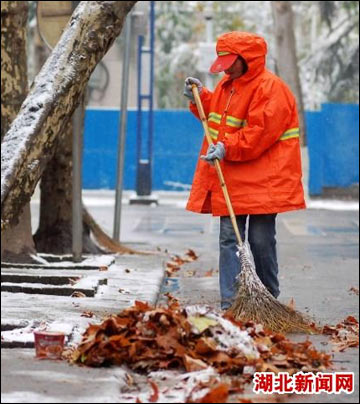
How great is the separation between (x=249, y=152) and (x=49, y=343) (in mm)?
2609

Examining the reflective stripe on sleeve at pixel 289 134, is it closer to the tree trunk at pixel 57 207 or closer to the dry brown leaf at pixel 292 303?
the dry brown leaf at pixel 292 303

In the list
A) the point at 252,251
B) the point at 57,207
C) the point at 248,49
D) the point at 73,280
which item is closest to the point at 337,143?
the point at 57,207

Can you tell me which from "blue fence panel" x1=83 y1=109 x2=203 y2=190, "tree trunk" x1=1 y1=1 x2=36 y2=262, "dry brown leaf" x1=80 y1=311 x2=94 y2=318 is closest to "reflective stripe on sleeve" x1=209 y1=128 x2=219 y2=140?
"dry brown leaf" x1=80 y1=311 x2=94 y2=318

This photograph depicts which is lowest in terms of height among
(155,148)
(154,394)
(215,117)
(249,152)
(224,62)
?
(154,394)

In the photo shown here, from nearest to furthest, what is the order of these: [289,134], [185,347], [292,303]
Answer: [185,347]
[289,134]
[292,303]

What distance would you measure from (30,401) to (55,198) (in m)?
7.71

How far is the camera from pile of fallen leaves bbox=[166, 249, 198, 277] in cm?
1345

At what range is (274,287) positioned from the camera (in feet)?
31.8

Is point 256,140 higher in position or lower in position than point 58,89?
lower

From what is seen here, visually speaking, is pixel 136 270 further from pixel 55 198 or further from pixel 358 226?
pixel 358 226

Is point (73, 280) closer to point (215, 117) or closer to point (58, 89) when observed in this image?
point (215, 117)

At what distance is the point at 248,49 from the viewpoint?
30.6 feet

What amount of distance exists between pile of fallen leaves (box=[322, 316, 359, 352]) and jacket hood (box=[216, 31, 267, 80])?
67.5 inches

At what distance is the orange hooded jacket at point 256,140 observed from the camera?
30.4 ft
